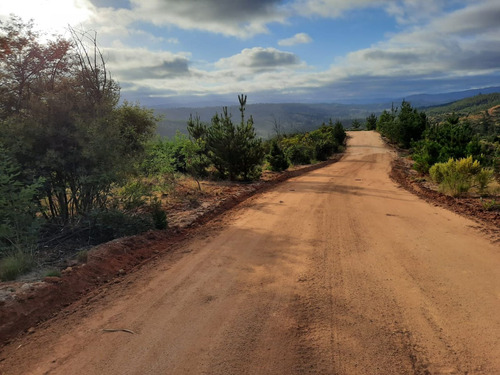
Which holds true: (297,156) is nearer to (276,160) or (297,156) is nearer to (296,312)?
(276,160)

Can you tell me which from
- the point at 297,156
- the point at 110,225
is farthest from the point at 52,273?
the point at 297,156

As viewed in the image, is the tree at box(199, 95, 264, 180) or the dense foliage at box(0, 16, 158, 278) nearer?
the dense foliage at box(0, 16, 158, 278)

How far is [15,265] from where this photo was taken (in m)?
4.64

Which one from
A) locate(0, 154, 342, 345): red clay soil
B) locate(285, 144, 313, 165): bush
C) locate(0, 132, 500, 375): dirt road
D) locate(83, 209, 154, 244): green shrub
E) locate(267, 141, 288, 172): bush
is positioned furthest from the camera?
locate(285, 144, 313, 165): bush

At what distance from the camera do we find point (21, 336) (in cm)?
351

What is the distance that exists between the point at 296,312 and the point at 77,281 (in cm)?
330

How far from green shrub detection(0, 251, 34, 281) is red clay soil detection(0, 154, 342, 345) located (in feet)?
0.82

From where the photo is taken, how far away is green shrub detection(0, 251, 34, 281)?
452 cm

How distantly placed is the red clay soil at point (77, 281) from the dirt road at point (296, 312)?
285mm

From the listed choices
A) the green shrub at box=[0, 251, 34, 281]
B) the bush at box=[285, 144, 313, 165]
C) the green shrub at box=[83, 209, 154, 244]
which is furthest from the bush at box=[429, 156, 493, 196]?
the bush at box=[285, 144, 313, 165]

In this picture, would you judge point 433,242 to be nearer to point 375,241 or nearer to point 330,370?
point 375,241

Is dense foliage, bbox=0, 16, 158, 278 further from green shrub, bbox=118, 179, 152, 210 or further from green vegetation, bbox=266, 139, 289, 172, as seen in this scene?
green vegetation, bbox=266, 139, 289, 172

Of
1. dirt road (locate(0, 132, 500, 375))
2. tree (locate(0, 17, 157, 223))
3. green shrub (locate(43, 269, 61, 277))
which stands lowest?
dirt road (locate(0, 132, 500, 375))

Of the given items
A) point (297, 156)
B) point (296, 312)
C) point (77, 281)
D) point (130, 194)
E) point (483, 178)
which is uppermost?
point (130, 194)
